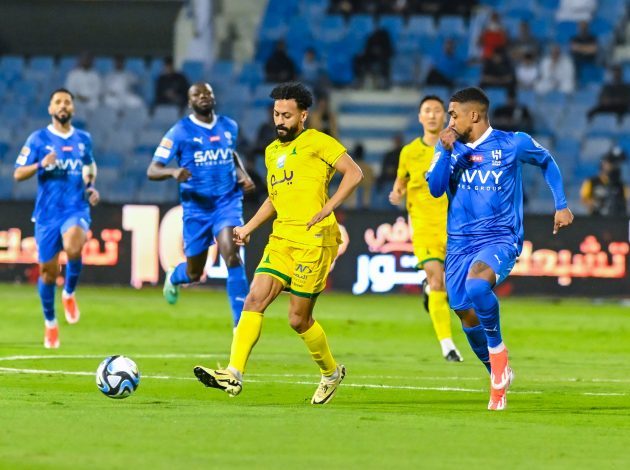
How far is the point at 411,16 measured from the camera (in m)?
31.4

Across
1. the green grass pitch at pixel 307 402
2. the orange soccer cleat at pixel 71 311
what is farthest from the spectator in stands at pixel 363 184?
the orange soccer cleat at pixel 71 311

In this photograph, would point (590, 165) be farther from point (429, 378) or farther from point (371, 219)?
point (429, 378)

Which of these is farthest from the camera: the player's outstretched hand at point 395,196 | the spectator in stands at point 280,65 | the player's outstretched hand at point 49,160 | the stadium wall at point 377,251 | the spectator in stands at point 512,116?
the spectator in stands at point 280,65

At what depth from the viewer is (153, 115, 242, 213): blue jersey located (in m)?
15.0

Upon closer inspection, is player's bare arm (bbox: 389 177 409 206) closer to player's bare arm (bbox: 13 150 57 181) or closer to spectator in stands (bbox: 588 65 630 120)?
player's bare arm (bbox: 13 150 57 181)

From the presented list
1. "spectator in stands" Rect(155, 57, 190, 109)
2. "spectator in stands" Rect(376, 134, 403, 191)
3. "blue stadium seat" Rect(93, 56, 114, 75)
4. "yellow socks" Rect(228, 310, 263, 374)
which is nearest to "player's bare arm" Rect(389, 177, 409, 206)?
"yellow socks" Rect(228, 310, 263, 374)

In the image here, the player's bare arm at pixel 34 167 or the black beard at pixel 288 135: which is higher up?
the black beard at pixel 288 135

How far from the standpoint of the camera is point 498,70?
94.2ft

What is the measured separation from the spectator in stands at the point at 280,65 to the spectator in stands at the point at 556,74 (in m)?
4.64

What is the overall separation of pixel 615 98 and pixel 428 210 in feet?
47.6

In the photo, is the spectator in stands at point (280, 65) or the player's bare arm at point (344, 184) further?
the spectator in stands at point (280, 65)

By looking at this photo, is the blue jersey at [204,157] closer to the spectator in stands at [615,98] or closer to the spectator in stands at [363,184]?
the spectator in stands at [363,184]

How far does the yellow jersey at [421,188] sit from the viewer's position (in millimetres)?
14953

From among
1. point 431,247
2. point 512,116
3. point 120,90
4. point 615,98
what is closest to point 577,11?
point 615,98
